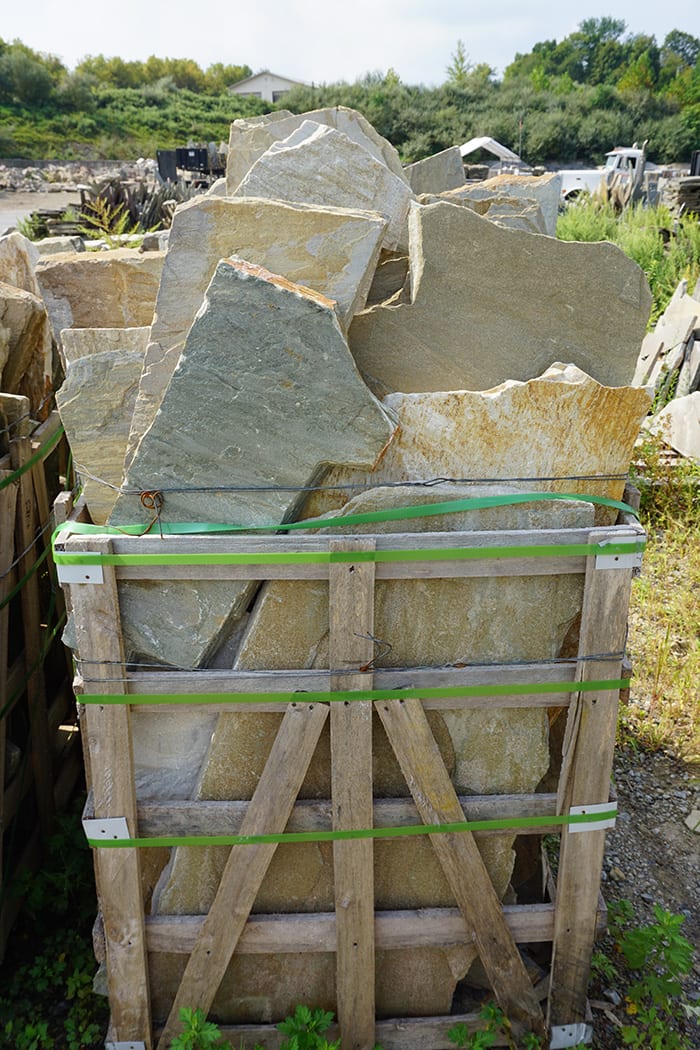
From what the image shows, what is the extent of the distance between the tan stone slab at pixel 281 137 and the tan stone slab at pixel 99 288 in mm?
1034

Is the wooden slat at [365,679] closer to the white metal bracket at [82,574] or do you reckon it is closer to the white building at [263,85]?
the white metal bracket at [82,574]

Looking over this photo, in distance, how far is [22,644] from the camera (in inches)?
128

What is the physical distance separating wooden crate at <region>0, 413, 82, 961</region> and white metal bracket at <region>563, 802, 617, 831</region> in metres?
1.92

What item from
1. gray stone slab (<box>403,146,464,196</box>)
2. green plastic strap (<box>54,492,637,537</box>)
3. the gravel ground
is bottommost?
the gravel ground

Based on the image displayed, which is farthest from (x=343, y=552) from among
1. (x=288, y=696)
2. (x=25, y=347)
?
(x=25, y=347)

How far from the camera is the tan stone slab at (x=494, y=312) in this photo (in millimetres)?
2490

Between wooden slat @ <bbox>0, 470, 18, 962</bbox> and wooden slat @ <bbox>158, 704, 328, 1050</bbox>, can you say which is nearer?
wooden slat @ <bbox>158, 704, 328, 1050</bbox>

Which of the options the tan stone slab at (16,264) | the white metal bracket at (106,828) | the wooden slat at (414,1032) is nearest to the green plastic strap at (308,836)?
the white metal bracket at (106,828)

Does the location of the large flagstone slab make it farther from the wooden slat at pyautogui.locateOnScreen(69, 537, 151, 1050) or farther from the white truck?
the white truck

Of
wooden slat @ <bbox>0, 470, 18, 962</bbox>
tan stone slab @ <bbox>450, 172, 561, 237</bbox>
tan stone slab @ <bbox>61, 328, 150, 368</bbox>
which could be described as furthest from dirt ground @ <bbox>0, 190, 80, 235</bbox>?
tan stone slab @ <bbox>61, 328, 150, 368</bbox>

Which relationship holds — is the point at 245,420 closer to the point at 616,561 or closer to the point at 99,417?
the point at 99,417

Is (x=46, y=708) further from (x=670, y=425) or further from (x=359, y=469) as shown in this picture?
(x=670, y=425)

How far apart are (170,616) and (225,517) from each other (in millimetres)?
292

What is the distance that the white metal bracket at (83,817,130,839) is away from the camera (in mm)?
2178
